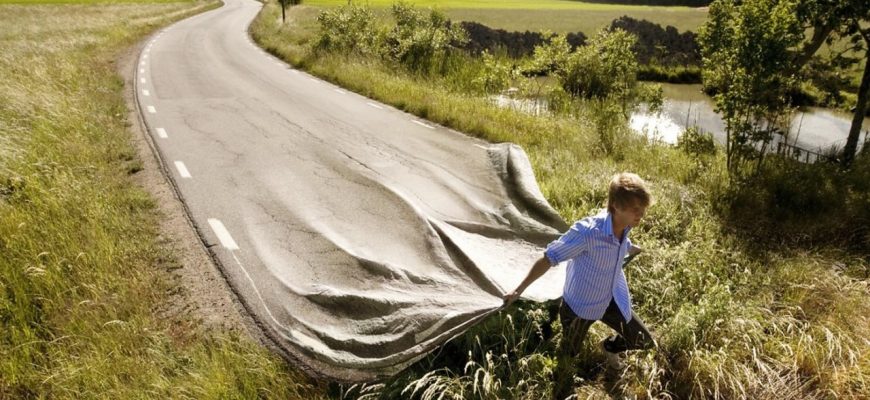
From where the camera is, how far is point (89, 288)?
4.69 meters

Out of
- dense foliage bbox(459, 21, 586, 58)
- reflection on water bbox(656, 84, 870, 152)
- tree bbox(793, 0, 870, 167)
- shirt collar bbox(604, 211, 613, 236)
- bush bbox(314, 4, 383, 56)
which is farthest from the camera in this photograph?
dense foliage bbox(459, 21, 586, 58)

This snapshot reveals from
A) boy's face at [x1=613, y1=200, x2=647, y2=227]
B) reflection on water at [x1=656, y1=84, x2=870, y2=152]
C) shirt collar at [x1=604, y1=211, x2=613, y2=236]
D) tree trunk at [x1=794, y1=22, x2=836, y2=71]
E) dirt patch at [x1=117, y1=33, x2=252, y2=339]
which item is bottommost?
reflection on water at [x1=656, y1=84, x2=870, y2=152]

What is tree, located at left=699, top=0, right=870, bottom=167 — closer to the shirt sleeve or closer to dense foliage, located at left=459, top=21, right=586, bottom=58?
the shirt sleeve

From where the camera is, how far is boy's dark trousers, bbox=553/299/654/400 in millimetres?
3796

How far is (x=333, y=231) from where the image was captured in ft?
19.9

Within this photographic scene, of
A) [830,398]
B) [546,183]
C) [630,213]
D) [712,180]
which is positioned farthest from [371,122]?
[830,398]

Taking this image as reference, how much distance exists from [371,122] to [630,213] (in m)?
8.49

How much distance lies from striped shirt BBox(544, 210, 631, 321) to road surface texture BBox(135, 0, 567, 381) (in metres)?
0.63

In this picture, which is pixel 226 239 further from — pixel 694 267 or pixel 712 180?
pixel 712 180

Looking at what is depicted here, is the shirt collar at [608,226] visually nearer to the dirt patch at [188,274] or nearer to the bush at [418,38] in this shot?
the dirt patch at [188,274]

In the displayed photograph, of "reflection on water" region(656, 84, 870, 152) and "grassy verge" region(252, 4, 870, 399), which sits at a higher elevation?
"grassy verge" region(252, 4, 870, 399)

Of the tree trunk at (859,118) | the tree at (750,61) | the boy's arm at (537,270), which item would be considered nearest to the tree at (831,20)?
the tree trunk at (859,118)

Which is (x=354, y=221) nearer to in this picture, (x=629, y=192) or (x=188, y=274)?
(x=188, y=274)

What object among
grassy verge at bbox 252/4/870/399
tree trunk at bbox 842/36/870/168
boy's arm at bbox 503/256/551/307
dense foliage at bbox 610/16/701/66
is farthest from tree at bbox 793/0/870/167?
dense foliage at bbox 610/16/701/66
